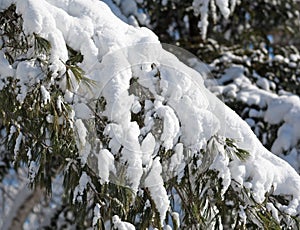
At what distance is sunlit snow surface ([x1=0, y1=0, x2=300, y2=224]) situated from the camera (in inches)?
73.2

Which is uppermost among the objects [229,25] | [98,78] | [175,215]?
[98,78]

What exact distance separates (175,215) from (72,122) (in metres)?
0.48

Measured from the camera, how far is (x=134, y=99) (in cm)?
191

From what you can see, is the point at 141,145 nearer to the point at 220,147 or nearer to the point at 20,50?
the point at 220,147

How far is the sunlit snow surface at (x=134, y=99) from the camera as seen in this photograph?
1858mm

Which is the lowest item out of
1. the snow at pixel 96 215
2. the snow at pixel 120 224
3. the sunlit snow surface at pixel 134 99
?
the snow at pixel 96 215

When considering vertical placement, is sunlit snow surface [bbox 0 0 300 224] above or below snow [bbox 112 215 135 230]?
above

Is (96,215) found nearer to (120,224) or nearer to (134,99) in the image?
(120,224)

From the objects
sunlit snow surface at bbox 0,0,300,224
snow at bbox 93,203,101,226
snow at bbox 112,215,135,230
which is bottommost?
snow at bbox 93,203,101,226

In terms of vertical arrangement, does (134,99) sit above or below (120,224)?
above

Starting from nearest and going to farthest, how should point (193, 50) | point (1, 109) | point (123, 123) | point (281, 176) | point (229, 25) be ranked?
point (123, 123)
point (1, 109)
point (281, 176)
point (193, 50)
point (229, 25)

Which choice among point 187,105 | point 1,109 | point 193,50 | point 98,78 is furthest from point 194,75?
point 193,50

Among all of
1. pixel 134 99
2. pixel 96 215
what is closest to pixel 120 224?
pixel 96 215

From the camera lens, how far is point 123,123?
6.11 ft
